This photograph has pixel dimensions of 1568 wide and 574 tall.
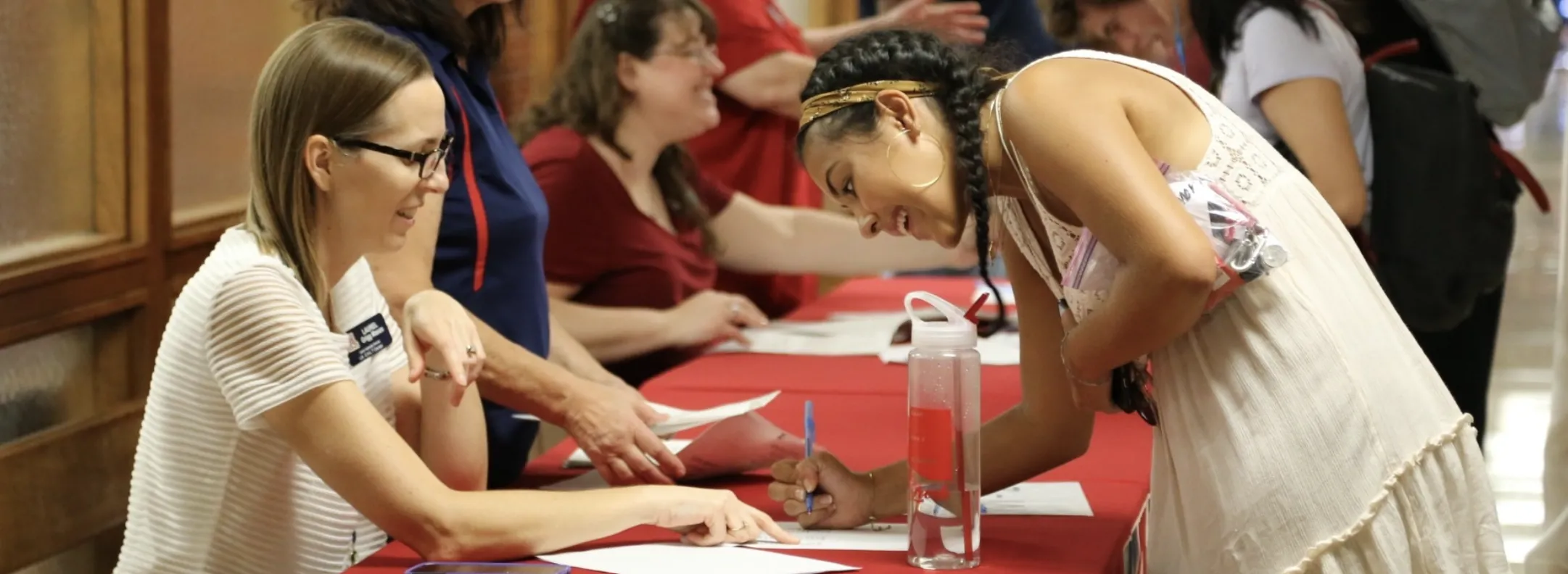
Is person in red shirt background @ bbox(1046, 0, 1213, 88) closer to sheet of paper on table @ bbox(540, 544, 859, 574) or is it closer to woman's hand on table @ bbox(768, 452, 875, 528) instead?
woman's hand on table @ bbox(768, 452, 875, 528)

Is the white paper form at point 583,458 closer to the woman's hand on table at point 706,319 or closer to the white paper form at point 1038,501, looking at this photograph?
the white paper form at point 1038,501

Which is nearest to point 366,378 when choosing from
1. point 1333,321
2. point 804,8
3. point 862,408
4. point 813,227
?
point 862,408

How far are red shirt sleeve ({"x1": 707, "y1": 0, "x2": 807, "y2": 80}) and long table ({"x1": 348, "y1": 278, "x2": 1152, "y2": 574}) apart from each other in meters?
0.64

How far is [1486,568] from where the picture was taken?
1.70m

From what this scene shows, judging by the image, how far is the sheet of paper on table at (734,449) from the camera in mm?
2080

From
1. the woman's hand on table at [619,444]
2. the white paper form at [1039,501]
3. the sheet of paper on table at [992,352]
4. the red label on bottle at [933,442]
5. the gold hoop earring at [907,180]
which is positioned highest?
the gold hoop earring at [907,180]

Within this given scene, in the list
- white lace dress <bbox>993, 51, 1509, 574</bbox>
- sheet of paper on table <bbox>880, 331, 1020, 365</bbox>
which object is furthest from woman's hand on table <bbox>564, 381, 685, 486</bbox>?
sheet of paper on table <bbox>880, 331, 1020, 365</bbox>

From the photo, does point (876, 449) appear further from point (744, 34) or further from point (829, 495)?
point (744, 34)

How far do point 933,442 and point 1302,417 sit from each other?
36 cm

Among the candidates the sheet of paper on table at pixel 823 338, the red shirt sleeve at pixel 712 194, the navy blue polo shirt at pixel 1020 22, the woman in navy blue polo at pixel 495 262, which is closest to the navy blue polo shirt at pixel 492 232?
the woman in navy blue polo at pixel 495 262

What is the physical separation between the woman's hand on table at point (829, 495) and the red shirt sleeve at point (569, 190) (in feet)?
5.04

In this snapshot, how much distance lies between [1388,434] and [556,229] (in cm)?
204

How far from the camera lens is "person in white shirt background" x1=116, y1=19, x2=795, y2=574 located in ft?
5.65

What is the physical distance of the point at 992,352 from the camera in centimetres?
322
